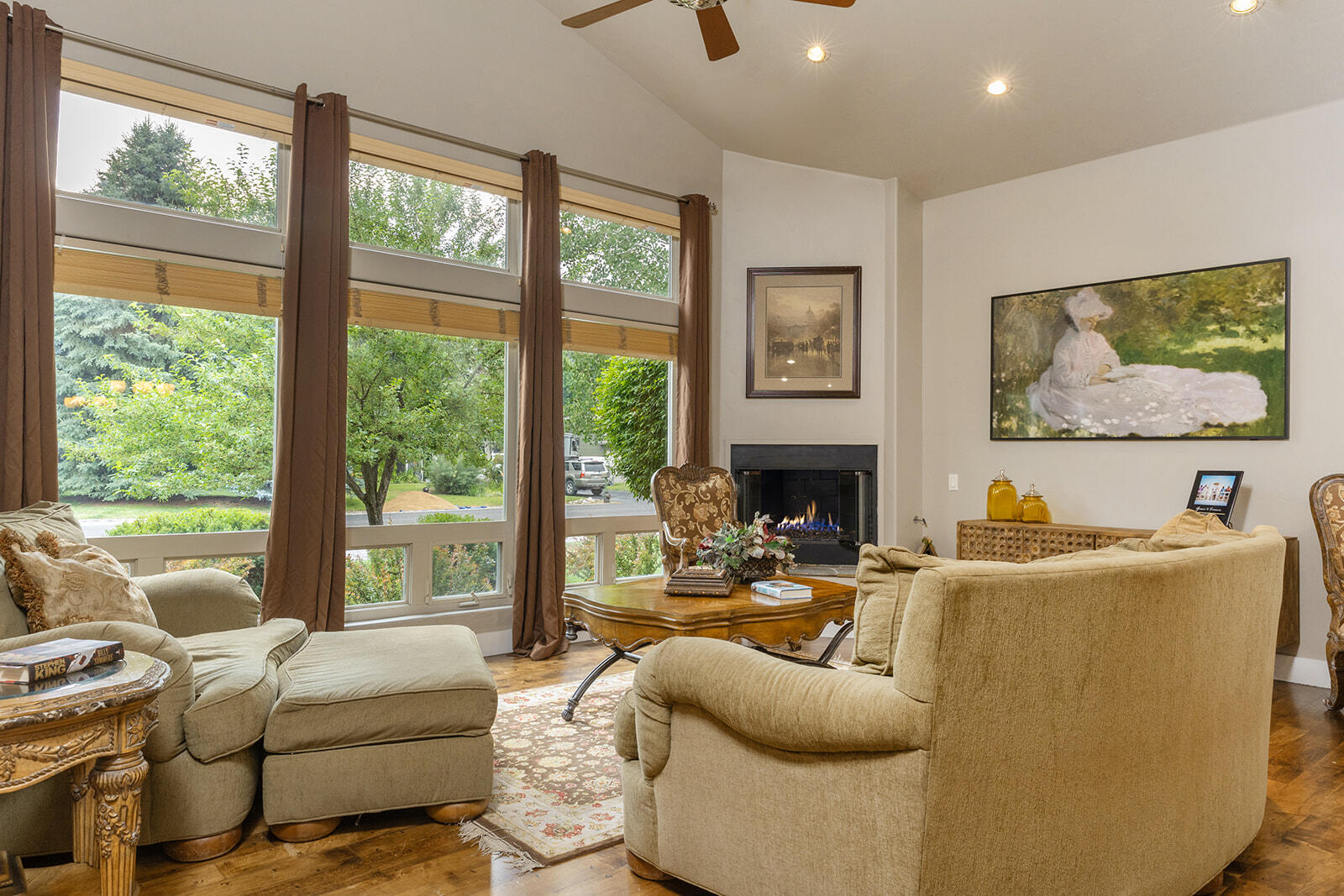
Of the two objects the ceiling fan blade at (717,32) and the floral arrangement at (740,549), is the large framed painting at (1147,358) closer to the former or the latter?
the floral arrangement at (740,549)

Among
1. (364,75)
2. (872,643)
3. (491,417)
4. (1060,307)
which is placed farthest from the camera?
(1060,307)

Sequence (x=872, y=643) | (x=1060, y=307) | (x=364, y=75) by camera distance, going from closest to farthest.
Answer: (x=872, y=643) → (x=364, y=75) → (x=1060, y=307)

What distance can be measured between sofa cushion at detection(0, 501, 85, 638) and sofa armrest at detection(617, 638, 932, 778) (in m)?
1.65

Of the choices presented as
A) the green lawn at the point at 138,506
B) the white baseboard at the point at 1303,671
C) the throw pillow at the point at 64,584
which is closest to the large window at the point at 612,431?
the green lawn at the point at 138,506

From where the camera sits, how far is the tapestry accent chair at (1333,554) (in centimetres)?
374

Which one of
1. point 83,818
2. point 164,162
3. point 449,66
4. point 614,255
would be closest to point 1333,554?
point 614,255

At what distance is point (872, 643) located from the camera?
178cm

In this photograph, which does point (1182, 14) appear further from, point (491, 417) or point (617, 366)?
point (491, 417)

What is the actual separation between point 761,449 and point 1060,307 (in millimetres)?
2137

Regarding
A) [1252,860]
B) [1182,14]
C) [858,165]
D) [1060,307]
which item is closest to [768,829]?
[1252,860]

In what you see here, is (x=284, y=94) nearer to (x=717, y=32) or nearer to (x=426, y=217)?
(x=426, y=217)

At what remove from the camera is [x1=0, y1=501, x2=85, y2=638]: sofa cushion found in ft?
7.34

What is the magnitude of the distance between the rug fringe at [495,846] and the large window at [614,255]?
356cm

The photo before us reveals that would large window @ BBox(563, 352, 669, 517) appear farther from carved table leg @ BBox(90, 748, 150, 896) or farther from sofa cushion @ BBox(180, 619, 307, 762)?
carved table leg @ BBox(90, 748, 150, 896)
